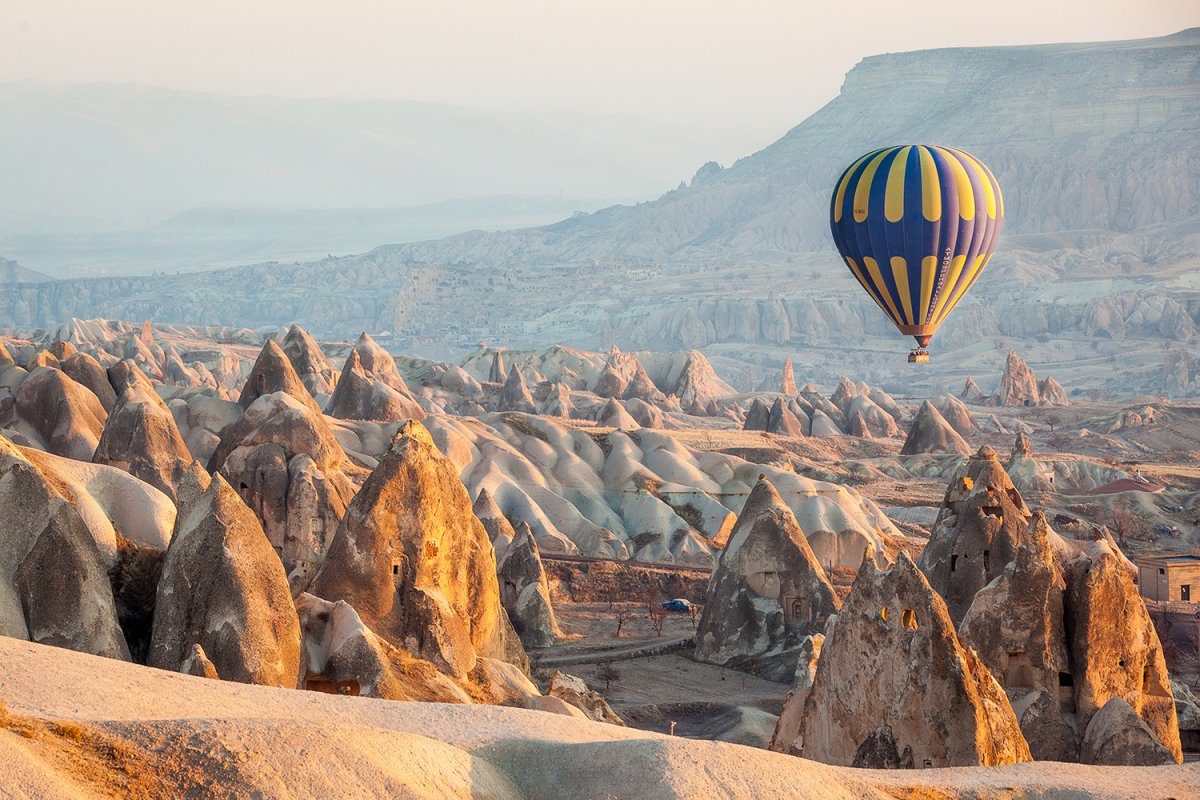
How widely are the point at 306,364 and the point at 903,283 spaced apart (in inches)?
1722

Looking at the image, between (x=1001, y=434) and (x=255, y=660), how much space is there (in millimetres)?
100218

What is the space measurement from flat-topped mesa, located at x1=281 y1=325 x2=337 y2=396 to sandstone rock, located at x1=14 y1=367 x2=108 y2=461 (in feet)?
100

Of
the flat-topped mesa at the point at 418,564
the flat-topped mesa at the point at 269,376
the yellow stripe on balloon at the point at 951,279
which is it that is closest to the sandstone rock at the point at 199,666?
the flat-topped mesa at the point at 418,564

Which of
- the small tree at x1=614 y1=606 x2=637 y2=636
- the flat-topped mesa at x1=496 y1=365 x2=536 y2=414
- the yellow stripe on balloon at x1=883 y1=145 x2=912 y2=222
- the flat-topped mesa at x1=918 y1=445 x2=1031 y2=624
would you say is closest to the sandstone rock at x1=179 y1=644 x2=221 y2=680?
the flat-topped mesa at x1=918 y1=445 x2=1031 y2=624

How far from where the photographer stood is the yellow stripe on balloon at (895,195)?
161ft

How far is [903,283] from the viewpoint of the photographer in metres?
50.6

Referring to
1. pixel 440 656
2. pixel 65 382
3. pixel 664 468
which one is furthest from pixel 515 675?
pixel 664 468

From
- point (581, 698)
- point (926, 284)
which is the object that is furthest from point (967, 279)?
point (581, 698)

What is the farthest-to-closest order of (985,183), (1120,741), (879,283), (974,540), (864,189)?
(879,283)
(985,183)
(864,189)
(974,540)
(1120,741)

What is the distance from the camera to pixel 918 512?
73.2 meters

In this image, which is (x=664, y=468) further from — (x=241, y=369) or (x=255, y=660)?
(x=241, y=369)

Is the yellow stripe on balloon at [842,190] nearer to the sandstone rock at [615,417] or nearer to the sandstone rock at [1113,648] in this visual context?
the sandstone rock at [1113,648]

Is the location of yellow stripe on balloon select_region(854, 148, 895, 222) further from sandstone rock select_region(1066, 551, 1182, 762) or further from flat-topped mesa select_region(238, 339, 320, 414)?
sandstone rock select_region(1066, 551, 1182, 762)

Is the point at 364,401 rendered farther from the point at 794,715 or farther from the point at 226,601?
the point at 226,601
